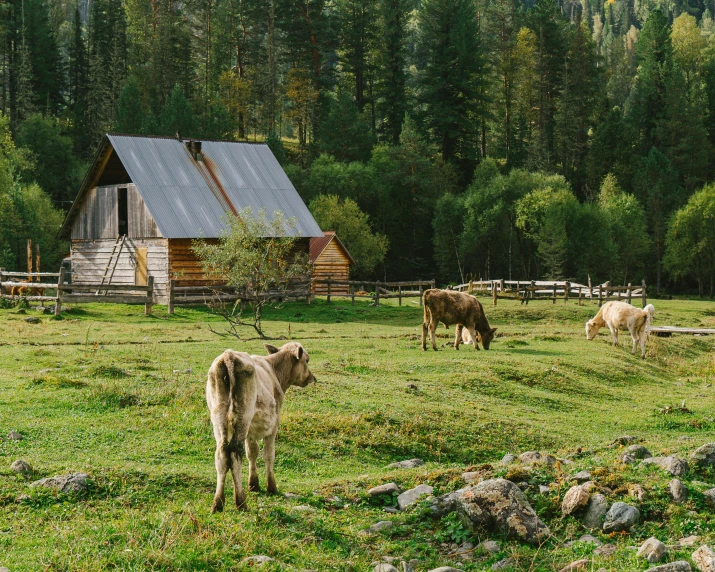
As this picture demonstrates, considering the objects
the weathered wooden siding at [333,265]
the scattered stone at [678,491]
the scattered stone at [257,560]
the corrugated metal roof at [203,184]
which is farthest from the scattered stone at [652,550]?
the weathered wooden siding at [333,265]

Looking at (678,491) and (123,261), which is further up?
(123,261)

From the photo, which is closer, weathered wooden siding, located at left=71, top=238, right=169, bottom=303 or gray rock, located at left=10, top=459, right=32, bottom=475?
gray rock, located at left=10, top=459, right=32, bottom=475

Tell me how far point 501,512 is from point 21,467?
5.52 m

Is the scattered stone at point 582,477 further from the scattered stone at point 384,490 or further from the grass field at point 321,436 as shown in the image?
the scattered stone at point 384,490

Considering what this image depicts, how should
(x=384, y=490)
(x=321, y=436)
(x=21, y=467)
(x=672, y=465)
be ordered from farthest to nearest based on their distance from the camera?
1. (x=321, y=436)
2. (x=672, y=465)
3. (x=384, y=490)
4. (x=21, y=467)

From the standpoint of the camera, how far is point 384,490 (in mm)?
9938

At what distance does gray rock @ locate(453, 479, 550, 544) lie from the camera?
8906 millimetres

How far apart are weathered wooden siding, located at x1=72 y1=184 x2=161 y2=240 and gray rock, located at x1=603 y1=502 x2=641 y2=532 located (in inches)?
1343

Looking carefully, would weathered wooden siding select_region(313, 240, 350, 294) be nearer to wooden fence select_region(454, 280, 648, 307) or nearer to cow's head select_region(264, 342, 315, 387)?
wooden fence select_region(454, 280, 648, 307)

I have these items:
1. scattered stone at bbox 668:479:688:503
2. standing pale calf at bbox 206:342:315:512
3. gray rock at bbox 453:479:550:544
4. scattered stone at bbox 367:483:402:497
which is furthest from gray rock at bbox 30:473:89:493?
scattered stone at bbox 668:479:688:503

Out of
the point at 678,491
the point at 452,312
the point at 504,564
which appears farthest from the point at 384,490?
the point at 452,312

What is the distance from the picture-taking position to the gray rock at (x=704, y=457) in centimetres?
1086

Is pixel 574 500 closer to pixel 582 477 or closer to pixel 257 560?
pixel 582 477

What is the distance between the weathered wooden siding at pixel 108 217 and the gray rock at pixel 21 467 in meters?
31.6
